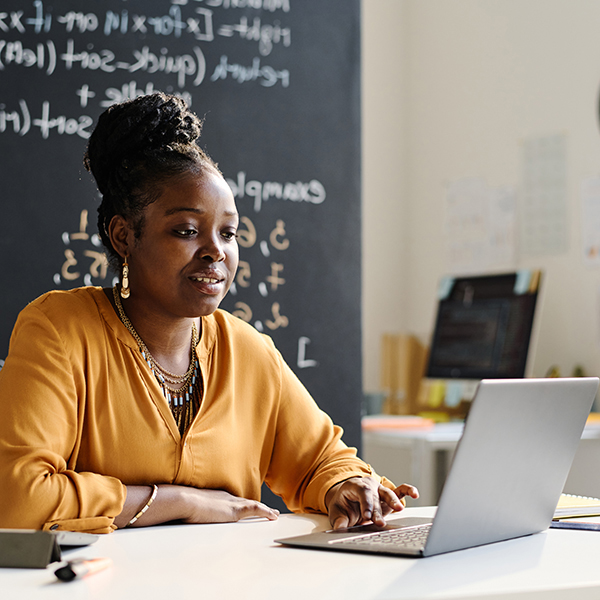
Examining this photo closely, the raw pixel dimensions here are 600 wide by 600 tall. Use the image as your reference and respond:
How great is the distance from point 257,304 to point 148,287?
737mm

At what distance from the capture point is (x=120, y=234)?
1494mm

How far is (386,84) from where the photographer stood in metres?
3.86

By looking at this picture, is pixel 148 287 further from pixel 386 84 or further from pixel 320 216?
pixel 386 84

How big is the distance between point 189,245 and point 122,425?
0.31 metres

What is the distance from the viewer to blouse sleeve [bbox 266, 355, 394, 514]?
1499 millimetres

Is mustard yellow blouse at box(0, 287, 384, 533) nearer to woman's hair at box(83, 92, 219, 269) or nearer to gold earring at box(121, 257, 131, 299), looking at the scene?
gold earring at box(121, 257, 131, 299)

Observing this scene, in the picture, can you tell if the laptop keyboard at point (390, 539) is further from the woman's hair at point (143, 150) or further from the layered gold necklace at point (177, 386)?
the woman's hair at point (143, 150)

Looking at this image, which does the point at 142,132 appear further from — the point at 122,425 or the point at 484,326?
the point at 484,326

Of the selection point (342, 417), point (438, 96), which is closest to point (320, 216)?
point (342, 417)

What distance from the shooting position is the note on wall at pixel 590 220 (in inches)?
118

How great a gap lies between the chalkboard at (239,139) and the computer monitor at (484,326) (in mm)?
982

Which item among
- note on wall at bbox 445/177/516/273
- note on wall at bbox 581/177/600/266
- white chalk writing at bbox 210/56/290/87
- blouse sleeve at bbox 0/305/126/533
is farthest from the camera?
note on wall at bbox 445/177/516/273

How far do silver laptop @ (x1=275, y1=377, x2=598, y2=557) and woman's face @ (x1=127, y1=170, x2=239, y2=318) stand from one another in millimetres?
477

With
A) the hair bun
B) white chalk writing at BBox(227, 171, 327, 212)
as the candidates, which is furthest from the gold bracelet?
white chalk writing at BBox(227, 171, 327, 212)
